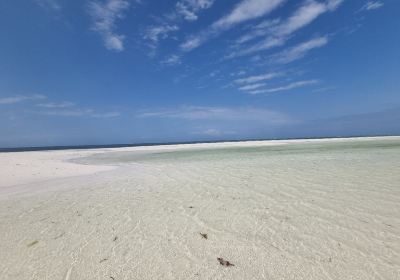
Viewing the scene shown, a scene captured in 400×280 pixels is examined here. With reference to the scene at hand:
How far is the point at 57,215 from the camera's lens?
541cm

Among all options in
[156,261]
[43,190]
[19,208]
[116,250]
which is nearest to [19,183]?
[43,190]

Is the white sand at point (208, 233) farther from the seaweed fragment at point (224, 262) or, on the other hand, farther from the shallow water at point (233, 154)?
the shallow water at point (233, 154)

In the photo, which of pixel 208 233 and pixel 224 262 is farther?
pixel 208 233

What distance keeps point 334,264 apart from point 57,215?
519cm

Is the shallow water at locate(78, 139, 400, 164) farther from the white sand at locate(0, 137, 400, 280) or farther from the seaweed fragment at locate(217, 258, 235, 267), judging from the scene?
the seaweed fragment at locate(217, 258, 235, 267)

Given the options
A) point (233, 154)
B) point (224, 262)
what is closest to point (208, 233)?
point (224, 262)

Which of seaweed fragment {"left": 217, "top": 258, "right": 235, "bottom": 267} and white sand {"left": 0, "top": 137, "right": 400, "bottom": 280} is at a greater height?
white sand {"left": 0, "top": 137, "right": 400, "bottom": 280}

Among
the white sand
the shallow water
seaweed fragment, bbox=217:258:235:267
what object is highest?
the shallow water

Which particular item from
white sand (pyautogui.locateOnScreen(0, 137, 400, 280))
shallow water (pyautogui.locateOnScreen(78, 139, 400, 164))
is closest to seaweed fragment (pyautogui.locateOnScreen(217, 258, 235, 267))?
white sand (pyautogui.locateOnScreen(0, 137, 400, 280))

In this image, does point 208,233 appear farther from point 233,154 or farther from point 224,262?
point 233,154

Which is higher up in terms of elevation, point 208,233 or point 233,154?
point 233,154

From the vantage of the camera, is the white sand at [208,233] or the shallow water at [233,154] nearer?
the white sand at [208,233]

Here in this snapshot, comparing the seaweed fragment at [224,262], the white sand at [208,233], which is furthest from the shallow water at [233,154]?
the seaweed fragment at [224,262]

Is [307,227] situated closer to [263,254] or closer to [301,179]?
[263,254]
